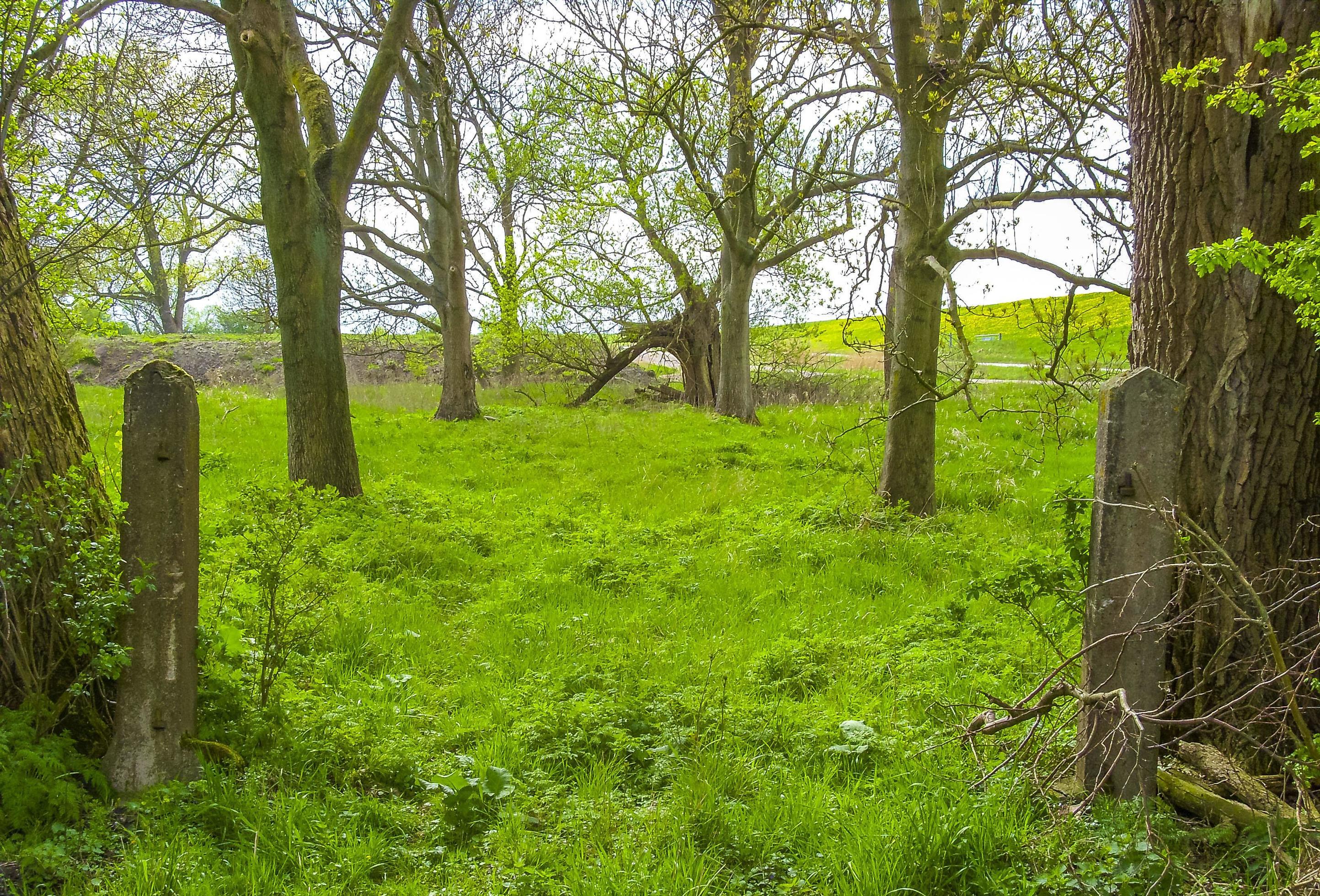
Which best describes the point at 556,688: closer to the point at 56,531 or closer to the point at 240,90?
the point at 56,531

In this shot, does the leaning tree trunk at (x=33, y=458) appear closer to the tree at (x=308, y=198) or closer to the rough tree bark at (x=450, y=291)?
the tree at (x=308, y=198)

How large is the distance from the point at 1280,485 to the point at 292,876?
4.02 m

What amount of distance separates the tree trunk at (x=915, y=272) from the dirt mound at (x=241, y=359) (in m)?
14.5

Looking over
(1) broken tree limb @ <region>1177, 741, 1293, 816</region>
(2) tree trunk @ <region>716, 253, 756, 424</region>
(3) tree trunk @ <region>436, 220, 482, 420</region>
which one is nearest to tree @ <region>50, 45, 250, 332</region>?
(3) tree trunk @ <region>436, 220, 482, 420</region>

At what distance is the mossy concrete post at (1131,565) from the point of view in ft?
8.57

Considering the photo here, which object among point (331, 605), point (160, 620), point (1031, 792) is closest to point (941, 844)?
point (1031, 792)

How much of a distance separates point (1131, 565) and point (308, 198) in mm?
8411

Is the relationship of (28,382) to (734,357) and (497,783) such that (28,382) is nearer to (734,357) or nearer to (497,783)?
(497,783)

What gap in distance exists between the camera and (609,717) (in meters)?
3.70

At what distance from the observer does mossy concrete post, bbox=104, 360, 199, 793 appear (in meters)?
2.93

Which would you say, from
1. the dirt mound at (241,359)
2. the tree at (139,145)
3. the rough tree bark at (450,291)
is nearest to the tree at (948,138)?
the tree at (139,145)

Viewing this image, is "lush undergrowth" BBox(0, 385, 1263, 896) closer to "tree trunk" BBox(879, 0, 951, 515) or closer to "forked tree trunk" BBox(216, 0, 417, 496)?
"tree trunk" BBox(879, 0, 951, 515)

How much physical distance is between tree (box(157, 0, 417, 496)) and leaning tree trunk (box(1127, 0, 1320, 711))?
25.1 ft

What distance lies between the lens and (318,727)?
343 cm
